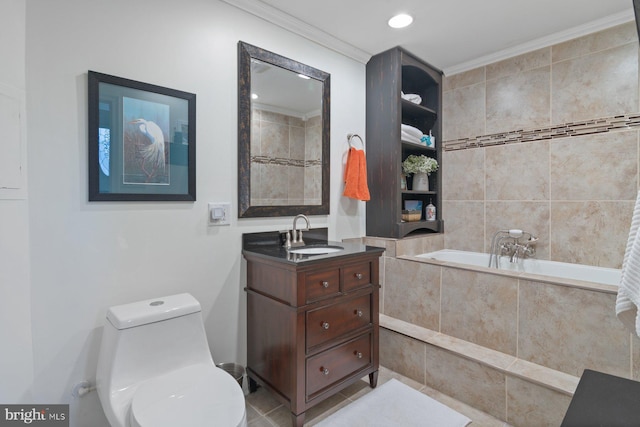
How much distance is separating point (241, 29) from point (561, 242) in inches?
110

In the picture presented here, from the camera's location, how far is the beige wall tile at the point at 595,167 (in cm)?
222

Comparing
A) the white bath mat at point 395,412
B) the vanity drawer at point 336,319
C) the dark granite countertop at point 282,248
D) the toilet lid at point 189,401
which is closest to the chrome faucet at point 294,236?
the dark granite countertop at point 282,248

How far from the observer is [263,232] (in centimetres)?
208

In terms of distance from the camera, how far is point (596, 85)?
7.69ft

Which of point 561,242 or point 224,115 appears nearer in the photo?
point 224,115

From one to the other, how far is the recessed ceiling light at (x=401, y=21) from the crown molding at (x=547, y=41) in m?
1.00

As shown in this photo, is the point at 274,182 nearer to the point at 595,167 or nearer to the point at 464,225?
the point at 464,225

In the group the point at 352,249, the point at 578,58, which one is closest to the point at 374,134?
the point at 352,249

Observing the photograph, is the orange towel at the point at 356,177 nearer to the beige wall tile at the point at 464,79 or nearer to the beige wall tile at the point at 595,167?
the beige wall tile at the point at 464,79

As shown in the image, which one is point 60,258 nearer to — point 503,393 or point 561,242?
point 503,393

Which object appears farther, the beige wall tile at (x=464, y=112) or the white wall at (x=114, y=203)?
the beige wall tile at (x=464, y=112)

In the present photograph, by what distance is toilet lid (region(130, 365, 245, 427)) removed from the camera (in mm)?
1094

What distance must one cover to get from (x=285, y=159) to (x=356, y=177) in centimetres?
65

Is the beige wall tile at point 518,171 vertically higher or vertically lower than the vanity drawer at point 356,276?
higher
